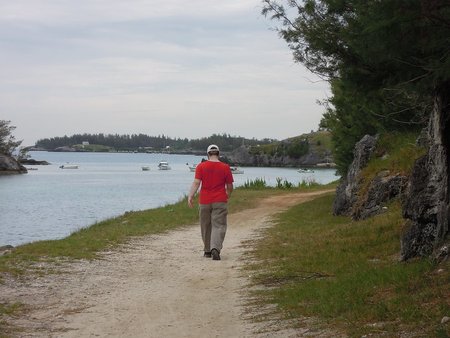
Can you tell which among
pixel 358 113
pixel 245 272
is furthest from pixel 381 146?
pixel 245 272

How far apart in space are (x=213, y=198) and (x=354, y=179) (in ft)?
25.0

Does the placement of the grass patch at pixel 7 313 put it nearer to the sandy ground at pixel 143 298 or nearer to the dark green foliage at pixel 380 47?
the sandy ground at pixel 143 298

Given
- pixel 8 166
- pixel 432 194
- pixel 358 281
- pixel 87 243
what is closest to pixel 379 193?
pixel 432 194

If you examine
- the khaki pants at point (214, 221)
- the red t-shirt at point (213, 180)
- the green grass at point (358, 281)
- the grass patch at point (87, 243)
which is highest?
the red t-shirt at point (213, 180)

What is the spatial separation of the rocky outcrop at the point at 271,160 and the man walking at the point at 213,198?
14536 centimetres

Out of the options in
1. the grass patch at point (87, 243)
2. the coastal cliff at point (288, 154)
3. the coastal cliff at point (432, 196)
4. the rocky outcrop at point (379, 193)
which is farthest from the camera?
the coastal cliff at point (288, 154)

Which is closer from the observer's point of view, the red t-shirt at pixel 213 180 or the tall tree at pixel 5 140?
the red t-shirt at pixel 213 180

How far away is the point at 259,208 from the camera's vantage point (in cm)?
2627

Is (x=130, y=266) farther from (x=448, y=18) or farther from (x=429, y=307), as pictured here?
(x=448, y=18)

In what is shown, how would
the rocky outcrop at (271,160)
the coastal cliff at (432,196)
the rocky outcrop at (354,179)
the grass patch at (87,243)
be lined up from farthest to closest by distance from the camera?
1. the rocky outcrop at (271,160)
2. the rocky outcrop at (354,179)
3. the grass patch at (87,243)
4. the coastal cliff at (432,196)

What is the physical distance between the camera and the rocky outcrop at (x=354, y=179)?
60.4 feet

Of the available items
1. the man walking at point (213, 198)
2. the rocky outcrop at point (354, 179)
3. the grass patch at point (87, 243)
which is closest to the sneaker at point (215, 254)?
the man walking at point (213, 198)

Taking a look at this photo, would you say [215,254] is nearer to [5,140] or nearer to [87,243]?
[87,243]

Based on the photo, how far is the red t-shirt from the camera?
1213 cm
